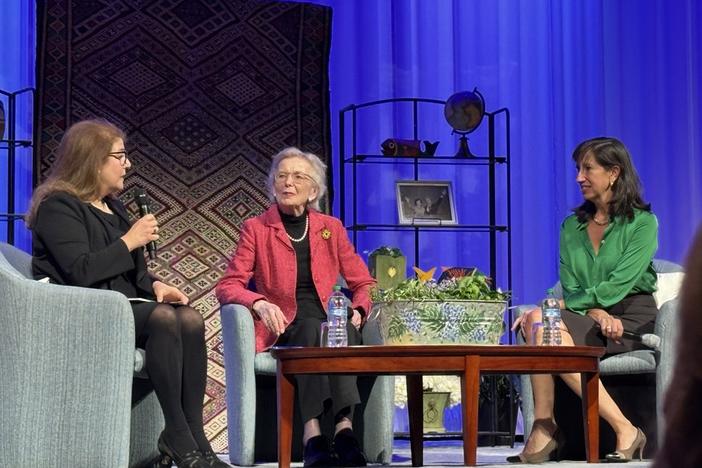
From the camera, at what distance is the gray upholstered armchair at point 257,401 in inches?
144

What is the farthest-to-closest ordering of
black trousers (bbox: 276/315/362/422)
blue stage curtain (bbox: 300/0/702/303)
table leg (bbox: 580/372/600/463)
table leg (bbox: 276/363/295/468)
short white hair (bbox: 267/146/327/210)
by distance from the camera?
blue stage curtain (bbox: 300/0/702/303), short white hair (bbox: 267/146/327/210), black trousers (bbox: 276/315/362/422), table leg (bbox: 580/372/600/463), table leg (bbox: 276/363/295/468)

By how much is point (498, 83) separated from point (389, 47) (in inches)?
23.2

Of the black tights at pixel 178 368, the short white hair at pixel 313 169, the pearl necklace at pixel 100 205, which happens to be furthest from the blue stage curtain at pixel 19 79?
the black tights at pixel 178 368

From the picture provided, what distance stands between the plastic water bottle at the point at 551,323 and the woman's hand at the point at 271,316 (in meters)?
0.83

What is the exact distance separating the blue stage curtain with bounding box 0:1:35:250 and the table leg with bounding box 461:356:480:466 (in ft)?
8.33

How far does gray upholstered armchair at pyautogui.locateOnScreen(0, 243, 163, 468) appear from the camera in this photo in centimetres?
296

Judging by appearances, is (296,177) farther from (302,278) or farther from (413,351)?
(413,351)

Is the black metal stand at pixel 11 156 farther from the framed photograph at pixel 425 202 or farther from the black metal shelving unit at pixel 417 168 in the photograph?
the framed photograph at pixel 425 202

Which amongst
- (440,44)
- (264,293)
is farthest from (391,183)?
(264,293)

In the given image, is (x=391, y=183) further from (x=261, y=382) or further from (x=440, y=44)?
(x=261, y=382)

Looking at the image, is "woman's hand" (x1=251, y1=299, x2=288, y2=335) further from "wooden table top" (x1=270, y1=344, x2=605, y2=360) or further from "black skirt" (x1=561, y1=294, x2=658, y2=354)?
"black skirt" (x1=561, y1=294, x2=658, y2=354)

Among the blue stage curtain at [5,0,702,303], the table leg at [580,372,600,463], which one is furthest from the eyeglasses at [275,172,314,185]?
the blue stage curtain at [5,0,702,303]

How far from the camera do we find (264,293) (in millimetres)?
4008

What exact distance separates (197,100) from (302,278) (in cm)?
163
